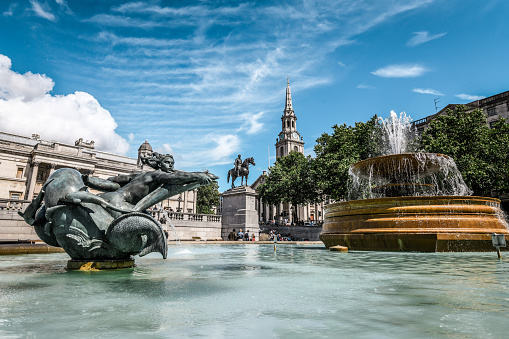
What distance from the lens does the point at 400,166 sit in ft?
45.7

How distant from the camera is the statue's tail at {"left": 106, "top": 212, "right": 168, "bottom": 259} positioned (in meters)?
5.32

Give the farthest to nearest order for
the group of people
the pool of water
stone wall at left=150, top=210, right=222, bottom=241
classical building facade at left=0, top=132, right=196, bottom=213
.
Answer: classical building facade at left=0, top=132, right=196, bottom=213
the group of people
stone wall at left=150, top=210, right=222, bottom=241
the pool of water

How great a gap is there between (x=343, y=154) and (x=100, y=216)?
32271 millimetres

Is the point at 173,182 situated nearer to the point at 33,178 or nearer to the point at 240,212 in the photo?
the point at 240,212

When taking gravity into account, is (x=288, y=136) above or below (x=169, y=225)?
above

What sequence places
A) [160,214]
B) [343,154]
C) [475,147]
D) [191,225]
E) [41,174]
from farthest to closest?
[41,174]
[343,154]
[475,147]
[191,225]
[160,214]

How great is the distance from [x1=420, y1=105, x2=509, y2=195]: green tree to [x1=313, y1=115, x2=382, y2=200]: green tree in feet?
18.2

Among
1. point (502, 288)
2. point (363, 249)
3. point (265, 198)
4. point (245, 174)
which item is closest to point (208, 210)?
point (265, 198)

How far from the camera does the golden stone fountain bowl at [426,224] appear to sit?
32.0 feet

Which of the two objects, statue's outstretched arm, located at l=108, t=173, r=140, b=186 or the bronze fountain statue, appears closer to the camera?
the bronze fountain statue

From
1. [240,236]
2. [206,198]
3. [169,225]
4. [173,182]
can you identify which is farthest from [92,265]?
[206,198]

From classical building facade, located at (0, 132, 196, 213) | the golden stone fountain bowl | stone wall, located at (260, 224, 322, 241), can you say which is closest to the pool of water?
the golden stone fountain bowl

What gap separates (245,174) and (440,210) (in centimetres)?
1931

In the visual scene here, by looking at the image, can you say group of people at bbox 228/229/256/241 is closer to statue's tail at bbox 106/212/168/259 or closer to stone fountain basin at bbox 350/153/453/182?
stone fountain basin at bbox 350/153/453/182
